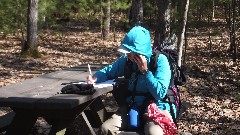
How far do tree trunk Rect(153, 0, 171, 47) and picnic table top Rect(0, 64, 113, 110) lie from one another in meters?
4.44

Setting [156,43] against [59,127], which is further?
[156,43]

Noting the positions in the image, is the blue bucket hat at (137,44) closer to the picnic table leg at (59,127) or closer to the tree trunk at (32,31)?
the picnic table leg at (59,127)

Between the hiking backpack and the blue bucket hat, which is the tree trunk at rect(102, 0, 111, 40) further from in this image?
the blue bucket hat

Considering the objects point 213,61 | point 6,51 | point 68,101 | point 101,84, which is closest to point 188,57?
point 213,61

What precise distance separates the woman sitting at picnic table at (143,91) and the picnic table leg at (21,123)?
1.21 meters

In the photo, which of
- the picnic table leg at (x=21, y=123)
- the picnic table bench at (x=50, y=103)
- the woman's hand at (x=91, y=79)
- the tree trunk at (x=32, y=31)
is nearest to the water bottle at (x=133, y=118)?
the picnic table bench at (x=50, y=103)

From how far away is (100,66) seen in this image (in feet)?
20.1

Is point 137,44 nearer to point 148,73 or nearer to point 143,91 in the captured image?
point 148,73

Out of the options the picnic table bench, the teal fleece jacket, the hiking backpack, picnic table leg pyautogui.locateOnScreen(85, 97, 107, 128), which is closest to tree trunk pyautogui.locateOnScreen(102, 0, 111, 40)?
the picnic table bench

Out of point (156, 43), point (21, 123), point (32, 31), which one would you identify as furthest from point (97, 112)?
point (32, 31)

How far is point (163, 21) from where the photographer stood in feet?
30.6

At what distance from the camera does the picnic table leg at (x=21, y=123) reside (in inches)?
186

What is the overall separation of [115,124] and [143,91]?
0.48m

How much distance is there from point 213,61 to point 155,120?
9.37 metres
